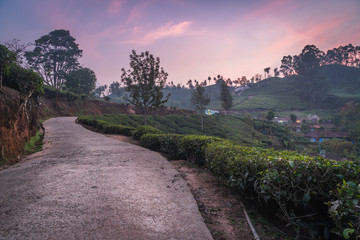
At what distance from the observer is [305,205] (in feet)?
8.16

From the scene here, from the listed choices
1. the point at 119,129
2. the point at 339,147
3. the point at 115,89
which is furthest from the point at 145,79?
the point at 115,89

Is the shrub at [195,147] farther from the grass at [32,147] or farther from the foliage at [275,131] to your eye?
the foliage at [275,131]

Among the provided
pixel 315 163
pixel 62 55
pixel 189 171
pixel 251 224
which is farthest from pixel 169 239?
pixel 62 55

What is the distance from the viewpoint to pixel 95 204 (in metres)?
3.35

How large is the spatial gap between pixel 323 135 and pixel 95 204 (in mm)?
55085

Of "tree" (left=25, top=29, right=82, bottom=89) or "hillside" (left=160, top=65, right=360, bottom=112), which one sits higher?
"tree" (left=25, top=29, right=82, bottom=89)

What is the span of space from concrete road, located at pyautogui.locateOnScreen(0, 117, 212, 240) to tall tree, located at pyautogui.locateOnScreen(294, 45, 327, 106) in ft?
322

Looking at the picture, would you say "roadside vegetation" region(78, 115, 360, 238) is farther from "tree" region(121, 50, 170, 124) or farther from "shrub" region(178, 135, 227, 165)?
"tree" region(121, 50, 170, 124)

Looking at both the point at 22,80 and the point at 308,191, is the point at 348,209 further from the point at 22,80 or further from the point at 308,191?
the point at 22,80

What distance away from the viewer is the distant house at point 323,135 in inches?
1762

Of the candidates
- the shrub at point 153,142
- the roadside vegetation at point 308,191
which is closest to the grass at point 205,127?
the shrub at point 153,142

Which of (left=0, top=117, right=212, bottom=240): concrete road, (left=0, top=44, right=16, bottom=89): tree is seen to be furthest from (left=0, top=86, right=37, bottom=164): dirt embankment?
(left=0, top=44, right=16, bottom=89): tree

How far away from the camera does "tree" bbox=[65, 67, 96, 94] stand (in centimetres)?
5273

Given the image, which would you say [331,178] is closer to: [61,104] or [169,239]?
[169,239]
